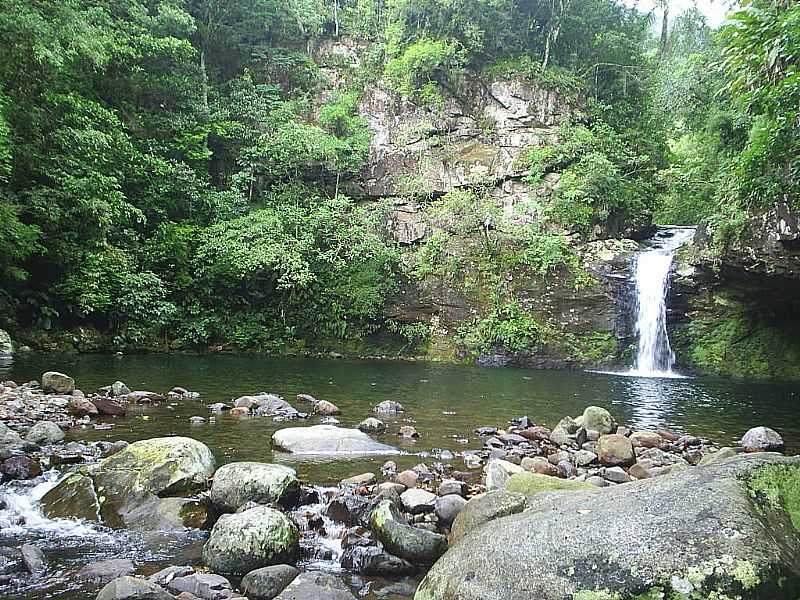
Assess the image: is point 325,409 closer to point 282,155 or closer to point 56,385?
point 56,385

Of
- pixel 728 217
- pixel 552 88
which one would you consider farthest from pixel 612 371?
pixel 552 88

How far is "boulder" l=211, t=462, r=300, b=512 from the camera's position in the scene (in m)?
4.83

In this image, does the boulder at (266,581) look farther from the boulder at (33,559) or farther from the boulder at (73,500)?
the boulder at (73,500)

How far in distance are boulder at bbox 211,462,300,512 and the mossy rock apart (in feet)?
6.62

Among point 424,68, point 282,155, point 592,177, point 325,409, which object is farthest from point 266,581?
point 424,68

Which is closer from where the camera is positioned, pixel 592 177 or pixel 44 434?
pixel 44 434

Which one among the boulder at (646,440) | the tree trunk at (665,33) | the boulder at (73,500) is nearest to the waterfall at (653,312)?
the boulder at (646,440)

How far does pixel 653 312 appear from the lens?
1917cm

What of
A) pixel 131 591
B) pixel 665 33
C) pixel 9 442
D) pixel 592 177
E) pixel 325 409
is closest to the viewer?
pixel 131 591

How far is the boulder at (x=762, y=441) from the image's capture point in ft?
25.3

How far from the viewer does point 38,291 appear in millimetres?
16656

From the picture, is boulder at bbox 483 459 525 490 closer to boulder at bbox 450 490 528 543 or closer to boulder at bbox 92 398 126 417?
boulder at bbox 450 490 528 543

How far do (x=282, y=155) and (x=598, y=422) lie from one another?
737 inches

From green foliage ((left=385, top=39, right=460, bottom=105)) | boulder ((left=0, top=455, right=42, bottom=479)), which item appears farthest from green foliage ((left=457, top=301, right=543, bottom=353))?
boulder ((left=0, top=455, right=42, bottom=479))
